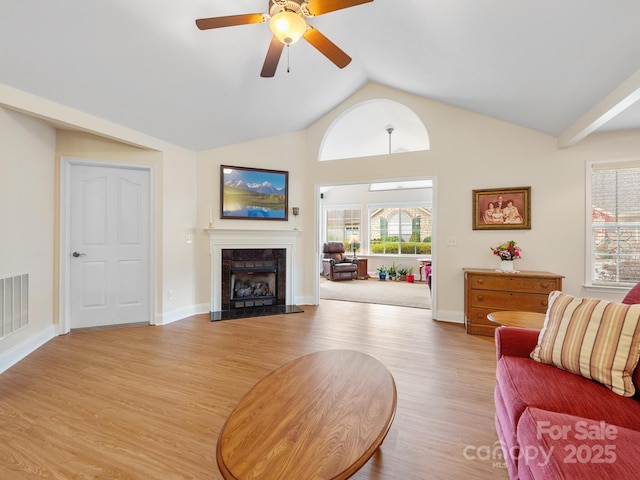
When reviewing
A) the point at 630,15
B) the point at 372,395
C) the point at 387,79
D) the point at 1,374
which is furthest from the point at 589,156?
the point at 1,374

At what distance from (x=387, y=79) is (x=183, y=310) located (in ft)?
14.5

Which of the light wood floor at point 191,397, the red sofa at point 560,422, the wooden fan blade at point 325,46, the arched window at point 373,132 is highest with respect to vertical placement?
the arched window at point 373,132

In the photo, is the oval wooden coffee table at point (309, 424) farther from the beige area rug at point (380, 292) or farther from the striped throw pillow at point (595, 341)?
the beige area rug at point (380, 292)

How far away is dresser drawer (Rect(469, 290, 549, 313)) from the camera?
325cm

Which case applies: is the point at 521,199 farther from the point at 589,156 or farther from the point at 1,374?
the point at 1,374

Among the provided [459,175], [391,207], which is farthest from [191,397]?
[391,207]

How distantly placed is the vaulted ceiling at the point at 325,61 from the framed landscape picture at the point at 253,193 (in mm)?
750

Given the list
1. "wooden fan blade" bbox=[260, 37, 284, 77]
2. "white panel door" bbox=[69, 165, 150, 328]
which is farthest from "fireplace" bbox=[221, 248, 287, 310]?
"wooden fan blade" bbox=[260, 37, 284, 77]

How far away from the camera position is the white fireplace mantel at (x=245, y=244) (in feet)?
14.2

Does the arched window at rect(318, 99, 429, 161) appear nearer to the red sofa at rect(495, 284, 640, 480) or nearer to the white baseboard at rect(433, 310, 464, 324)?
the white baseboard at rect(433, 310, 464, 324)

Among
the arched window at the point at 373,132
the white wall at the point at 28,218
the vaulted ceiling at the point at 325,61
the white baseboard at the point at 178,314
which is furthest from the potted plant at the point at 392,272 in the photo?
the white wall at the point at 28,218

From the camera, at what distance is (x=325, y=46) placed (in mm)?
2324

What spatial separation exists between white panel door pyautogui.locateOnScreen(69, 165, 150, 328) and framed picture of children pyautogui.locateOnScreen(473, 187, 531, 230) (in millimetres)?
4483

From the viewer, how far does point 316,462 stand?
979 mm
